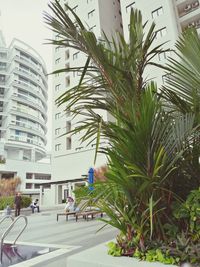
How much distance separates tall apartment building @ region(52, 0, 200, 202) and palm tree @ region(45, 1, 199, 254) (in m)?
20.1

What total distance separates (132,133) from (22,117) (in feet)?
203

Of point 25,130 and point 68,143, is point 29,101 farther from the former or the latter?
point 68,143

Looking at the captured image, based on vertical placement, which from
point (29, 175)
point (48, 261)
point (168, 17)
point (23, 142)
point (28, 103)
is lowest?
point (48, 261)

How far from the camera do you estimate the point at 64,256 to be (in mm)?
5133

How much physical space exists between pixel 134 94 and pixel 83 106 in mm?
669

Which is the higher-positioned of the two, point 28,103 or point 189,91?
point 28,103

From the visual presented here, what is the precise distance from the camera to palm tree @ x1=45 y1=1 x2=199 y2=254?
258cm

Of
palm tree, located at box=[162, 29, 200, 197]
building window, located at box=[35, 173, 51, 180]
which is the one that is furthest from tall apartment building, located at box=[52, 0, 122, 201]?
building window, located at box=[35, 173, 51, 180]

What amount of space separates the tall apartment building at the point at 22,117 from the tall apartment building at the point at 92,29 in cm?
2258

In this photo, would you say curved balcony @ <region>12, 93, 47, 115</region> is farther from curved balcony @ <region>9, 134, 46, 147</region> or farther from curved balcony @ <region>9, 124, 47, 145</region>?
curved balcony @ <region>9, 134, 46, 147</region>

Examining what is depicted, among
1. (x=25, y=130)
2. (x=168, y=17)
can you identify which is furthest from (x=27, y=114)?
(x=168, y=17)

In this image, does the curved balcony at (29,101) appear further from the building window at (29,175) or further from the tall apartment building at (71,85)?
the tall apartment building at (71,85)

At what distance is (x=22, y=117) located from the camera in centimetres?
6119

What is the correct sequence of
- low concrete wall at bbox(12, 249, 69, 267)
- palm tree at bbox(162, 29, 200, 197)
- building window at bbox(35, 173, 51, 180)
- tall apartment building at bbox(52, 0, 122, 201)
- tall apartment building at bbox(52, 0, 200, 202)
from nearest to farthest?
palm tree at bbox(162, 29, 200, 197) < low concrete wall at bbox(12, 249, 69, 267) < tall apartment building at bbox(52, 0, 200, 202) < tall apartment building at bbox(52, 0, 122, 201) < building window at bbox(35, 173, 51, 180)
